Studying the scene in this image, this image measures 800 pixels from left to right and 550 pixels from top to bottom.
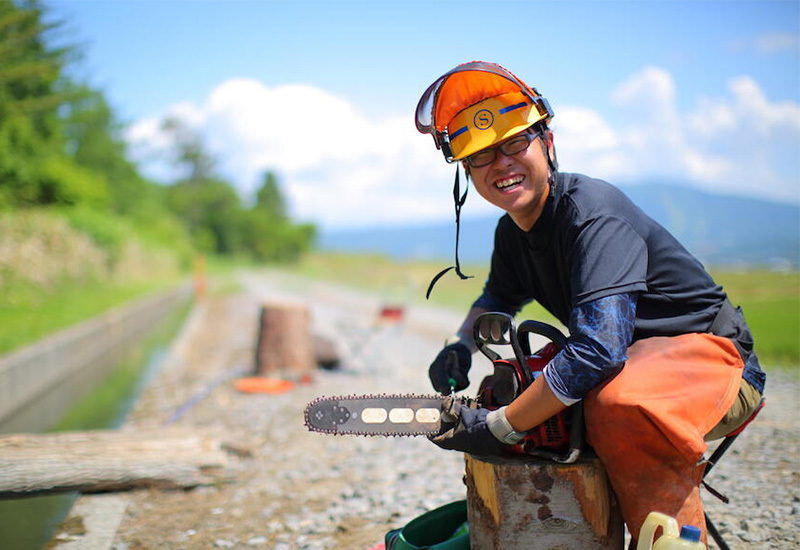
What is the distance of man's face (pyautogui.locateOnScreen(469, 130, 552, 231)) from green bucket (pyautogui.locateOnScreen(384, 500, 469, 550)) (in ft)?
4.44

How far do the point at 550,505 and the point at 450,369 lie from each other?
2.46ft

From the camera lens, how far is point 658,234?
7.92 ft

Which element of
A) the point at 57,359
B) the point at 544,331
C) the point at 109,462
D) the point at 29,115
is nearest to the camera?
the point at 544,331

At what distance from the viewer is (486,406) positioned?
8.30 ft

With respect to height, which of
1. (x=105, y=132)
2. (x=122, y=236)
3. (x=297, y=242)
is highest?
(x=105, y=132)

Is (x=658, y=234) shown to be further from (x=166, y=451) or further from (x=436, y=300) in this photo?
(x=436, y=300)

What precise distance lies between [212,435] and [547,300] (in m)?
3.34

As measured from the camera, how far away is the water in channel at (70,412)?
4.84 meters

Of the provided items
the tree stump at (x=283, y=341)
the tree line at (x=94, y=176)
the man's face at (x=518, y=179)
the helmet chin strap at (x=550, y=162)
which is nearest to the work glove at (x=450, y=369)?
the man's face at (x=518, y=179)

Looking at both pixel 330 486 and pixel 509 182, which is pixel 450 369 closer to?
pixel 509 182

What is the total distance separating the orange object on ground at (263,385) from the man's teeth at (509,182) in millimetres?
5705

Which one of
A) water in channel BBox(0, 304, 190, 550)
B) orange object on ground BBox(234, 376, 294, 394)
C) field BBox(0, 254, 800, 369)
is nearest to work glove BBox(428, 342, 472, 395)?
field BBox(0, 254, 800, 369)

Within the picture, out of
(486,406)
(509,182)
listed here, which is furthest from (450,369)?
(509,182)

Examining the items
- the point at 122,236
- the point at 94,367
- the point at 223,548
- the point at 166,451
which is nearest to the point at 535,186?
the point at 223,548
